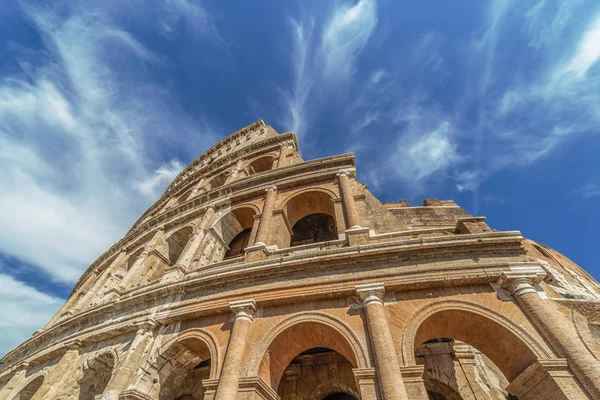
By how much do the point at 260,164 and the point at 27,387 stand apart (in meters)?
13.7

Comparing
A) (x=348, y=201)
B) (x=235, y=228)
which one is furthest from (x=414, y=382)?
(x=235, y=228)

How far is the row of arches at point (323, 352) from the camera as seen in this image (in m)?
5.82

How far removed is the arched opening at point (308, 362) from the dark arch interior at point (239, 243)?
5.22 metres

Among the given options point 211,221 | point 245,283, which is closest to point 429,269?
point 245,283

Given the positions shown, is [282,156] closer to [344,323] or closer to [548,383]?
[344,323]

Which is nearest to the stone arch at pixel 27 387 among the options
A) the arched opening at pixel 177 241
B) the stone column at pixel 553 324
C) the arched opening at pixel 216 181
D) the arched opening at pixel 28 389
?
the arched opening at pixel 28 389

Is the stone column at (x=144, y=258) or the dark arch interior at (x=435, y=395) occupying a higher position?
the stone column at (x=144, y=258)

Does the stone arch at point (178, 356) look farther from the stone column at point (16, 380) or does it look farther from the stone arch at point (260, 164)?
the stone arch at point (260, 164)

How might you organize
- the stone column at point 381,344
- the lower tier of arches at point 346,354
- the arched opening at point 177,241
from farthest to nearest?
the arched opening at point 177,241
the lower tier of arches at point 346,354
the stone column at point 381,344

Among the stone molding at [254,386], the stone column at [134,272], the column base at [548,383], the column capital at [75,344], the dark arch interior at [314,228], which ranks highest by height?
the dark arch interior at [314,228]

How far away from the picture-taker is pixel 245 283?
789 centimetres

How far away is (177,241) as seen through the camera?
539 inches

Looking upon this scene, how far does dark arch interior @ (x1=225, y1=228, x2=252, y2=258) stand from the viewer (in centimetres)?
1253

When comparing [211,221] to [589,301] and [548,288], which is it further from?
[589,301]
